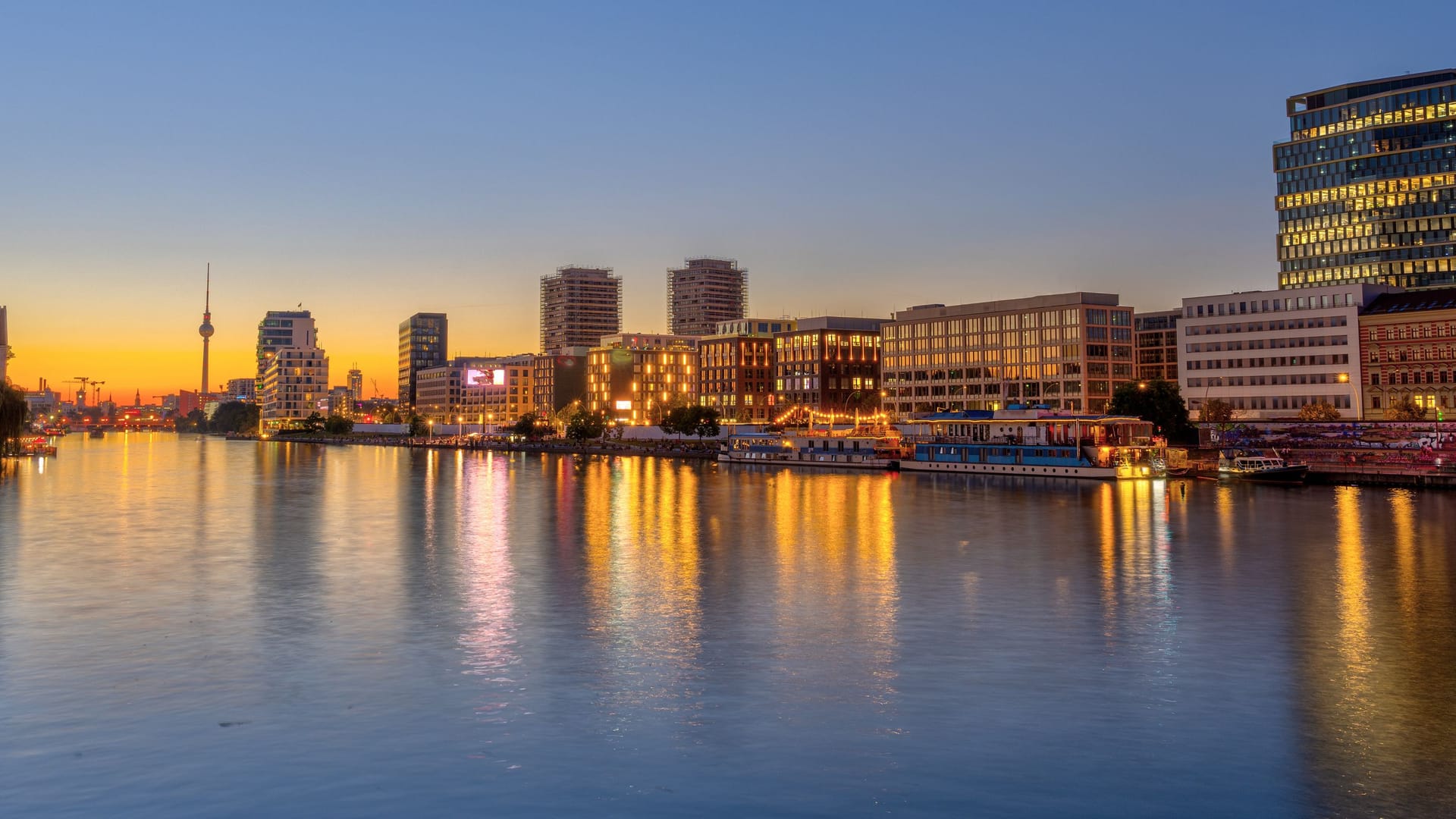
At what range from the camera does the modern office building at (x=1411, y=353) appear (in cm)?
15675

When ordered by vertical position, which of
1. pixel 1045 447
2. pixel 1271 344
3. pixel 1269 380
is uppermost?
pixel 1271 344

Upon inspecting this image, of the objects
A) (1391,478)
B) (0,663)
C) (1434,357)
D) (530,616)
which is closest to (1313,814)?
(530,616)

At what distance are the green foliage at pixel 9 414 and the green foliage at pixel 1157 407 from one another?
15128cm

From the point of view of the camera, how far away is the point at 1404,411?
145625 millimetres

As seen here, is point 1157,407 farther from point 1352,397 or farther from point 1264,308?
point 1264,308

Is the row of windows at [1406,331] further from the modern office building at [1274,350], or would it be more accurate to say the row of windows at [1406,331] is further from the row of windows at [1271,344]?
the row of windows at [1271,344]

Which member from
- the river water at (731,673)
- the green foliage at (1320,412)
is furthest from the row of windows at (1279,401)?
the river water at (731,673)

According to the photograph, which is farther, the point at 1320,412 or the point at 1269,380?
the point at 1269,380

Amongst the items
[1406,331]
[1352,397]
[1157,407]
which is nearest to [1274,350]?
[1352,397]

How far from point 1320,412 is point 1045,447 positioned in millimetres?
47778

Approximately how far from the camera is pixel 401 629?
3916 centimetres

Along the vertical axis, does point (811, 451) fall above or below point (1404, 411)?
below

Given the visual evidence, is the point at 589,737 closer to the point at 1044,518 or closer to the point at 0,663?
the point at 0,663

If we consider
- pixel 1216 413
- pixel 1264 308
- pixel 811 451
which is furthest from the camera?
pixel 1264 308
